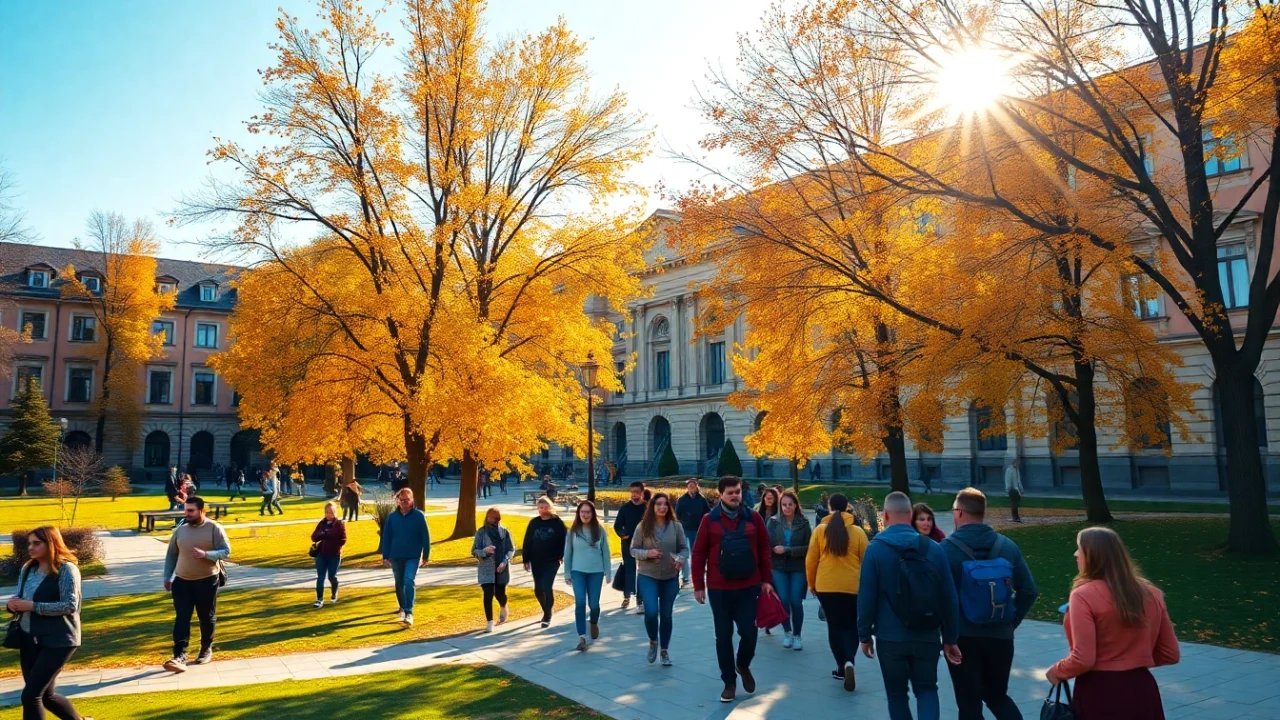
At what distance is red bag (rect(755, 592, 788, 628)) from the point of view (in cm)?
708

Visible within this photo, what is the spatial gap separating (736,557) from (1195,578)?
9.18 metres

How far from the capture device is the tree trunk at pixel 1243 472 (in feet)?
44.0

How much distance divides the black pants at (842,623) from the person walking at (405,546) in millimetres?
5523

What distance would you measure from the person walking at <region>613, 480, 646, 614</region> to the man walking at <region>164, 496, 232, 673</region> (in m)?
4.72

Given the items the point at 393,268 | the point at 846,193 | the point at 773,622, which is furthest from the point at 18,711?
the point at 846,193

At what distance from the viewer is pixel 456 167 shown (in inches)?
746

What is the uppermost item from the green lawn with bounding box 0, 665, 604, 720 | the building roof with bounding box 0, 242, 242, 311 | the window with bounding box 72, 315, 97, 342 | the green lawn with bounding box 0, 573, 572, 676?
the building roof with bounding box 0, 242, 242, 311

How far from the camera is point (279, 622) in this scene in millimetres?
11000

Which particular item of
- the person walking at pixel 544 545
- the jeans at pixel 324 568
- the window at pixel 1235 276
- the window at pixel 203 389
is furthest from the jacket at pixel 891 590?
the window at pixel 203 389

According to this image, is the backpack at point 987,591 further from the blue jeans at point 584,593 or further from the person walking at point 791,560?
the blue jeans at point 584,593

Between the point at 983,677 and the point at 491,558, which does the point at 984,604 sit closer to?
the point at 983,677

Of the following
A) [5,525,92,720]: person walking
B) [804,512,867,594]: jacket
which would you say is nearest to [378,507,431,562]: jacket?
[5,525,92,720]: person walking

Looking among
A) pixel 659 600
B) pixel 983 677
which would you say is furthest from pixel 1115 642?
pixel 659 600

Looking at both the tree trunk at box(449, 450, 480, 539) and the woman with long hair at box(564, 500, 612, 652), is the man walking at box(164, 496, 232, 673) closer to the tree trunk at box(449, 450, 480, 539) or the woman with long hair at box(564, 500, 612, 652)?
the woman with long hair at box(564, 500, 612, 652)
